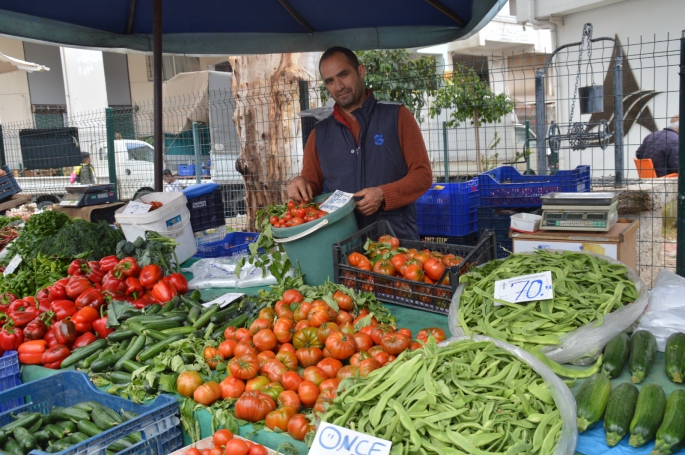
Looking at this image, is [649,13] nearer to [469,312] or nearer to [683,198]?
[683,198]

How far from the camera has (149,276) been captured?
359 centimetres

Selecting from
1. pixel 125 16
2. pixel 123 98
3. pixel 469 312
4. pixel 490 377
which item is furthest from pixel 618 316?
pixel 123 98

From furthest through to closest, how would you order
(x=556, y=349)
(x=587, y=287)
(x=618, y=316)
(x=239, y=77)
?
(x=239, y=77) < (x=587, y=287) < (x=618, y=316) < (x=556, y=349)

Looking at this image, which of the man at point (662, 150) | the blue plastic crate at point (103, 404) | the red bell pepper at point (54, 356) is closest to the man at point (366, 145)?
the red bell pepper at point (54, 356)

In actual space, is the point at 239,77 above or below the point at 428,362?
above

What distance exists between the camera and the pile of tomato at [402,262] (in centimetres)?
289

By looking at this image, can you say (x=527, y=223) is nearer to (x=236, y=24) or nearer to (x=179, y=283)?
(x=179, y=283)

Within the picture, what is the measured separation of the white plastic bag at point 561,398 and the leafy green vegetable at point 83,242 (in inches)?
127

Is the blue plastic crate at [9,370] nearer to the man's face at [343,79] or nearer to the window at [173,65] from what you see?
the man's face at [343,79]

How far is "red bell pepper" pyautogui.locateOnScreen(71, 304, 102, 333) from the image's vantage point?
3150 mm

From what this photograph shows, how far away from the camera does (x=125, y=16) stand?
513 centimetres

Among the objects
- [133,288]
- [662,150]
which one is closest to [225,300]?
[133,288]

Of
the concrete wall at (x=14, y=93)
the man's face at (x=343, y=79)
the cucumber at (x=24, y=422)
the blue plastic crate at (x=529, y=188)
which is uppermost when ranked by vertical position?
the concrete wall at (x=14, y=93)

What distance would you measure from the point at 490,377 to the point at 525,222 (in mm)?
3093
